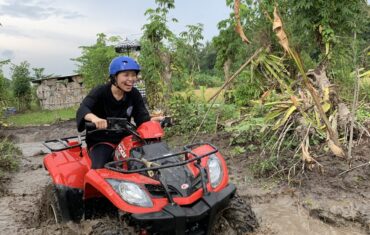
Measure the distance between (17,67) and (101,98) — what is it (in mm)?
28146

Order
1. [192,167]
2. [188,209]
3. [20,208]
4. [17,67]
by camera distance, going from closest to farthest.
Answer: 1. [188,209]
2. [192,167]
3. [20,208]
4. [17,67]

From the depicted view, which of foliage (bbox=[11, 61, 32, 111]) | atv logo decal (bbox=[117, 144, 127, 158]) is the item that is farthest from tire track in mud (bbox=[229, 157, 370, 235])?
foliage (bbox=[11, 61, 32, 111])

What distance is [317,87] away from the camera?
6.75 meters

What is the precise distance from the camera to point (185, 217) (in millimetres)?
3143

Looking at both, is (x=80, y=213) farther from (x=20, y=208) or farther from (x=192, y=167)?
(x=20, y=208)

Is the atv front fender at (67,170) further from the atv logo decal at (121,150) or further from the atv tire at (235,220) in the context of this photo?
the atv tire at (235,220)

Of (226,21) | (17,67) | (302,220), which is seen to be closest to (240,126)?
(302,220)

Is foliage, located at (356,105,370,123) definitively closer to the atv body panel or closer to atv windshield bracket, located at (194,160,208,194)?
the atv body panel

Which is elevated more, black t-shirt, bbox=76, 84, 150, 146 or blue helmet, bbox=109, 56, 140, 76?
blue helmet, bbox=109, 56, 140, 76

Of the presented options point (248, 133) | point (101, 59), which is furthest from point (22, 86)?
point (248, 133)

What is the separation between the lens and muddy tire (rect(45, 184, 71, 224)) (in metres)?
4.27

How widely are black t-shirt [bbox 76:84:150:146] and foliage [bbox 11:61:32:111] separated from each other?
87.2ft

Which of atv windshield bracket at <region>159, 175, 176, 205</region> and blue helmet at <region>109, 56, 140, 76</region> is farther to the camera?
blue helmet at <region>109, 56, 140, 76</region>

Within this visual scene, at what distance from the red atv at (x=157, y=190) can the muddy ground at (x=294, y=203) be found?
0.29 meters
